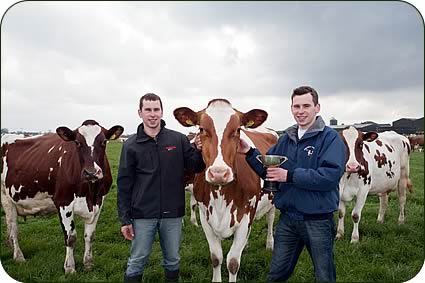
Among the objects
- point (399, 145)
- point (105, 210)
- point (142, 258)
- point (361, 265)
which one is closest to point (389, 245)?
point (361, 265)

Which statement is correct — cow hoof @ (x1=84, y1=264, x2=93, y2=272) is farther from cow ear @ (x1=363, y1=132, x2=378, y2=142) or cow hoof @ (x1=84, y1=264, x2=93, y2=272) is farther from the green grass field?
cow ear @ (x1=363, y1=132, x2=378, y2=142)

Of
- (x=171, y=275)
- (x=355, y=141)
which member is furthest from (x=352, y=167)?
(x=171, y=275)

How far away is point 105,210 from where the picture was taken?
8.81 m

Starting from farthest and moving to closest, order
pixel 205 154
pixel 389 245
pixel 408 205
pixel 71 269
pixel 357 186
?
pixel 408 205 → pixel 357 186 → pixel 389 245 → pixel 71 269 → pixel 205 154

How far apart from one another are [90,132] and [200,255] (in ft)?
7.52

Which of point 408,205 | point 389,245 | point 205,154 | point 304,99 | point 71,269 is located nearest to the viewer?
point 304,99

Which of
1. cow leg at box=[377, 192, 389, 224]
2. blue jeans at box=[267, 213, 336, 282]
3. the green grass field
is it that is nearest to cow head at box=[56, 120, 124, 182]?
the green grass field

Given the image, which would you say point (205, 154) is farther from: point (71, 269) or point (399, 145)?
point (399, 145)

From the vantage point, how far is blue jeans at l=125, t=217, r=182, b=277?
4.09m

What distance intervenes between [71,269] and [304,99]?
383 cm

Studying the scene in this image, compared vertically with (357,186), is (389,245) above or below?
below

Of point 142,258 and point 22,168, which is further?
point 22,168

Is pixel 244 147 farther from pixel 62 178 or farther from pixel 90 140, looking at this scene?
pixel 62 178

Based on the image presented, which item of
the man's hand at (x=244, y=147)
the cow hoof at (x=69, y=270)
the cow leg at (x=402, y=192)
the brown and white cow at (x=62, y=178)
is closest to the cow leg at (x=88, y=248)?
the brown and white cow at (x=62, y=178)
